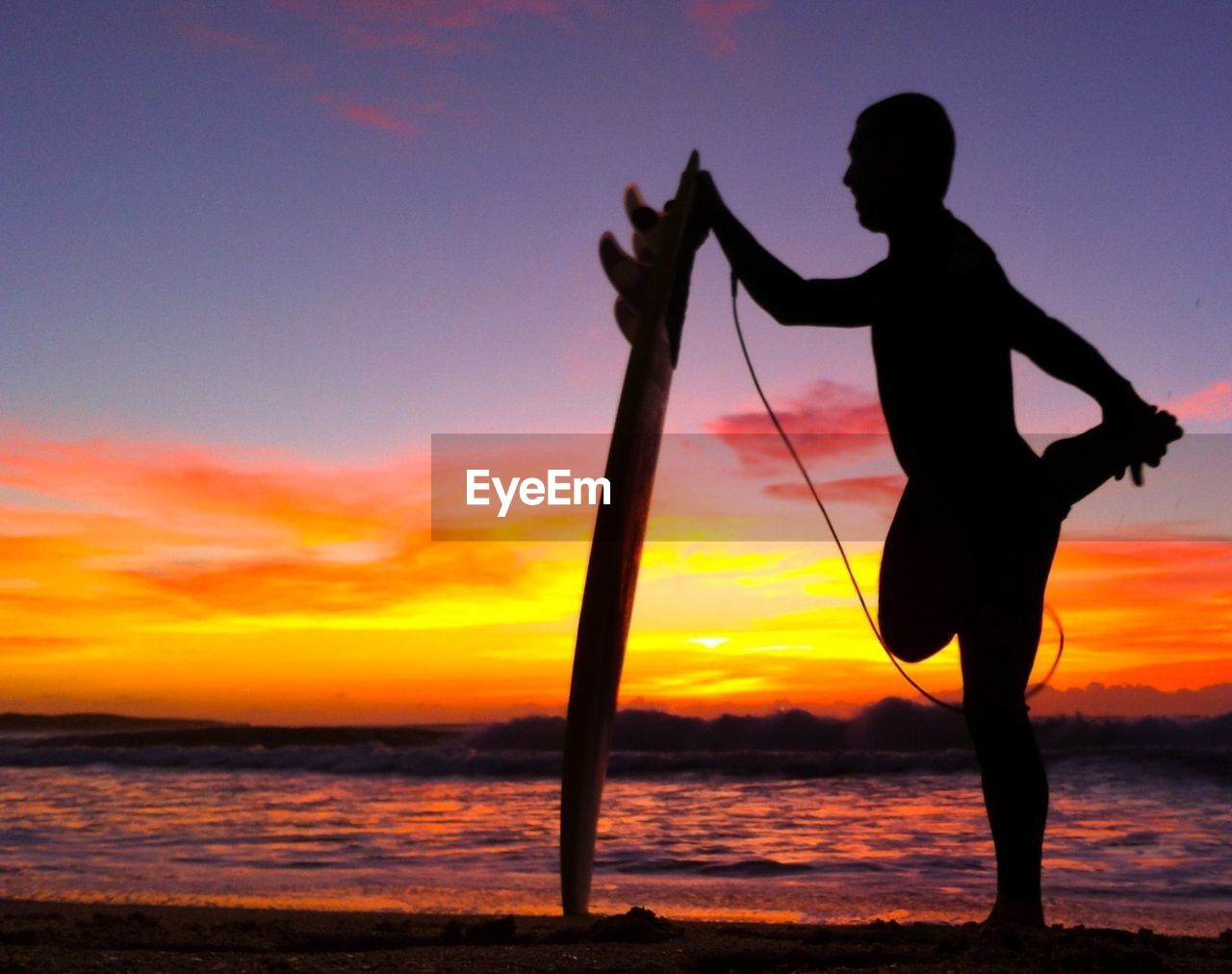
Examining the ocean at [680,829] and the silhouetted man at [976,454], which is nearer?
the silhouetted man at [976,454]

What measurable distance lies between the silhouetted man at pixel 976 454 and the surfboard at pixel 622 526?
0.59m

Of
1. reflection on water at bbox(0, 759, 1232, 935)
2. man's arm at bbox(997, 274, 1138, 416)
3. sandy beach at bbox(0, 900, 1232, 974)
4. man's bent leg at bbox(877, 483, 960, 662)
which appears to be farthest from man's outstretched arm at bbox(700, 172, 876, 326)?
reflection on water at bbox(0, 759, 1232, 935)

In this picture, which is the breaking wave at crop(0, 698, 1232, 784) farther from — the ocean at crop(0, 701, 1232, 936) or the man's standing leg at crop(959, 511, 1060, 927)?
the man's standing leg at crop(959, 511, 1060, 927)

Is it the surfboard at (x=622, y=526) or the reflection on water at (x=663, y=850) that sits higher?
the surfboard at (x=622, y=526)

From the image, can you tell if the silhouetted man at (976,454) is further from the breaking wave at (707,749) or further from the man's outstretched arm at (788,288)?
the breaking wave at (707,749)

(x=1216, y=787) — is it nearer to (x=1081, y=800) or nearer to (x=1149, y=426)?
(x=1081, y=800)

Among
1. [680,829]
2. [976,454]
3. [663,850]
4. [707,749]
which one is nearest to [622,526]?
[976,454]

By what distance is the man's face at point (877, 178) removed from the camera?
96.6 inches

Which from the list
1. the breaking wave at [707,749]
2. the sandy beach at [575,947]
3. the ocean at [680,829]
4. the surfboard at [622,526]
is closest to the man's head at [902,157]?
the surfboard at [622,526]

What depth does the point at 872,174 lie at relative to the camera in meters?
2.48

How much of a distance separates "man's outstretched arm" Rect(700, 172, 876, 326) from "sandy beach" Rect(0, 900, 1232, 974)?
1.36m

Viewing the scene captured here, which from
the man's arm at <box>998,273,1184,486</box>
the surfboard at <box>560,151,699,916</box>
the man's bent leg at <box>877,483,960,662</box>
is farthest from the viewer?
the surfboard at <box>560,151,699,916</box>

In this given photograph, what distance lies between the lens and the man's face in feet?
8.05

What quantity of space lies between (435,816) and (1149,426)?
7876mm
